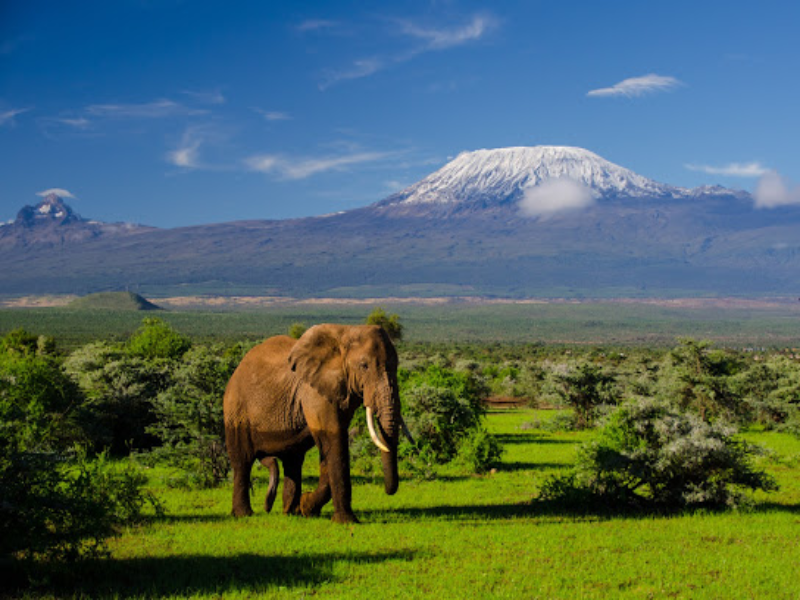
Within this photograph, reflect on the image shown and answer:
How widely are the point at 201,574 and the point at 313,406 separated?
135 inches

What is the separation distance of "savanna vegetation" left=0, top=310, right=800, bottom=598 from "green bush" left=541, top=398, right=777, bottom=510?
4cm

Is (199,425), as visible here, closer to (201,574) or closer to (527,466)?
(201,574)

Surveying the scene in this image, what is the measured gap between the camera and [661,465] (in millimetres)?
14836

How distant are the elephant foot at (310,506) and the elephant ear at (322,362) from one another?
7.31ft

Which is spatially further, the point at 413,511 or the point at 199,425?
the point at 199,425

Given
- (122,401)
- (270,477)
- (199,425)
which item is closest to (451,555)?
(270,477)

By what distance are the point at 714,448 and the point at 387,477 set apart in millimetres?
6366

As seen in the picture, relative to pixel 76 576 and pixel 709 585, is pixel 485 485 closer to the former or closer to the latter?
pixel 709 585

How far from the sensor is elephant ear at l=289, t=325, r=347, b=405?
1311cm

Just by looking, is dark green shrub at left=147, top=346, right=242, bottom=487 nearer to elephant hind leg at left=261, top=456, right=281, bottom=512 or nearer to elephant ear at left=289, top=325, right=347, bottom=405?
elephant hind leg at left=261, top=456, right=281, bottom=512

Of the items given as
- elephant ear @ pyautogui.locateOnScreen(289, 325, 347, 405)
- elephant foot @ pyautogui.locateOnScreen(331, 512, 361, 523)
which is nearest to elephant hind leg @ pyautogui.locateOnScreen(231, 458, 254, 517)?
elephant foot @ pyautogui.locateOnScreen(331, 512, 361, 523)

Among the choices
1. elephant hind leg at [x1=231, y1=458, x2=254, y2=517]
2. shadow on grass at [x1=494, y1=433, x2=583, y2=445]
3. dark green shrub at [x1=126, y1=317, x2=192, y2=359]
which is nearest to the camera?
elephant hind leg at [x1=231, y1=458, x2=254, y2=517]

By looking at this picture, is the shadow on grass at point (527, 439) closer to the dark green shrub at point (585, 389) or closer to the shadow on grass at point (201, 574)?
the dark green shrub at point (585, 389)

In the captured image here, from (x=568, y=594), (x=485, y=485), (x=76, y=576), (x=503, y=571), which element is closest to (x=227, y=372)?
(x=485, y=485)
